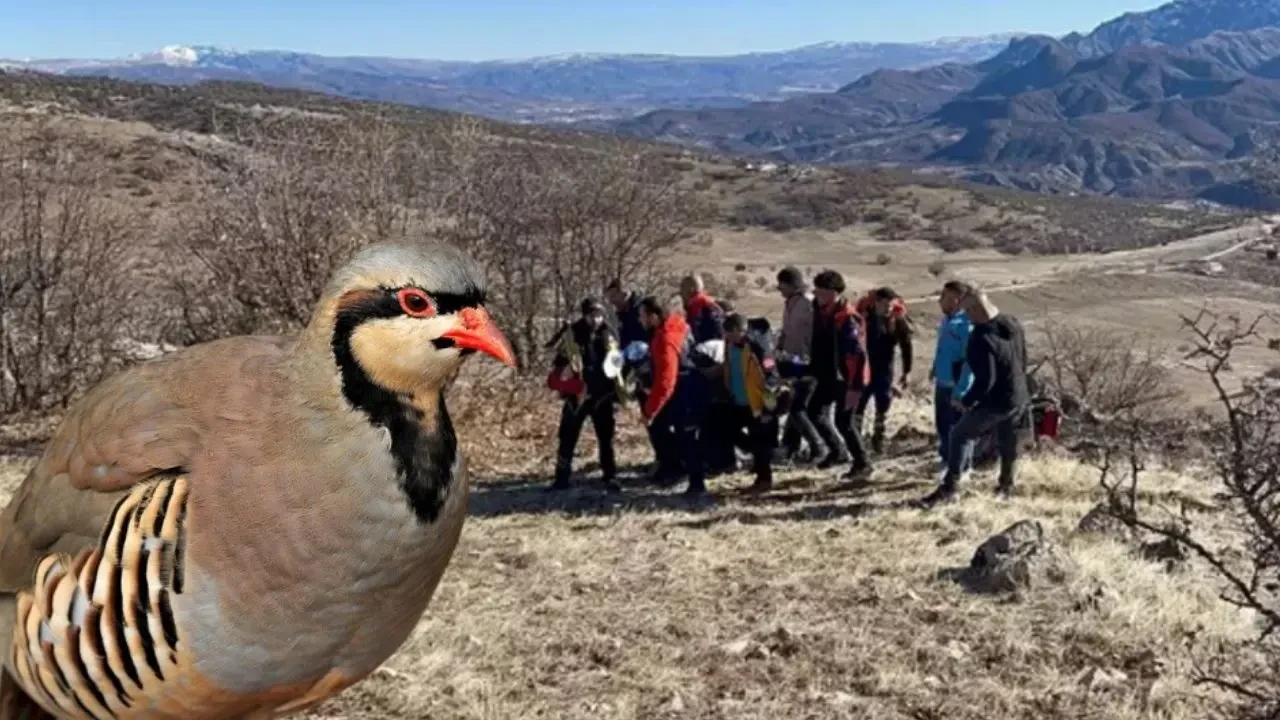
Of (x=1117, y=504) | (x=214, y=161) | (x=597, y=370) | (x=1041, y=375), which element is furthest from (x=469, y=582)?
(x=1041, y=375)

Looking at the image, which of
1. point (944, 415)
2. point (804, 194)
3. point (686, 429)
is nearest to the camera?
point (686, 429)

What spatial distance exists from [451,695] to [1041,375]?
1708 centimetres

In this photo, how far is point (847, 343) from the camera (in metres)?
10.8

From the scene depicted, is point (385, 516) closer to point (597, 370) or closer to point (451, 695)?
point (451, 695)

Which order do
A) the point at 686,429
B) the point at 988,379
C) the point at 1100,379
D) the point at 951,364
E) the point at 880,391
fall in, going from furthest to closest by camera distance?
the point at 1100,379 < the point at 880,391 < the point at 951,364 < the point at 686,429 < the point at 988,379

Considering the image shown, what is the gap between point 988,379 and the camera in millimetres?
9586

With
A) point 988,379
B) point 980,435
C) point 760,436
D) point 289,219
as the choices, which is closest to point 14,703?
→ point 988,379

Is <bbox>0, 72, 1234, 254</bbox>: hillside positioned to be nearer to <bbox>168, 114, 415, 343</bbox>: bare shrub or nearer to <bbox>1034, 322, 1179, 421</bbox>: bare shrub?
<bbox>168, 114, 415, 343</bbox>: bare shrub

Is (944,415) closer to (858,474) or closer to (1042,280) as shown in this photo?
(858,474)

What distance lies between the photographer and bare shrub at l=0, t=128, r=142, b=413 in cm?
1566

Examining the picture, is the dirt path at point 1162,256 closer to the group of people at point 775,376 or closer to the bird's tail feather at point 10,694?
the group of people at point 775,376

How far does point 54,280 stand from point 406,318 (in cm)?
1520

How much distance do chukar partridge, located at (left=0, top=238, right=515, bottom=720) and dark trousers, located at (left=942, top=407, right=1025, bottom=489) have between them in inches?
295

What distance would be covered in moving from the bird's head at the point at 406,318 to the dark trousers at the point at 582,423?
7.96 metres
